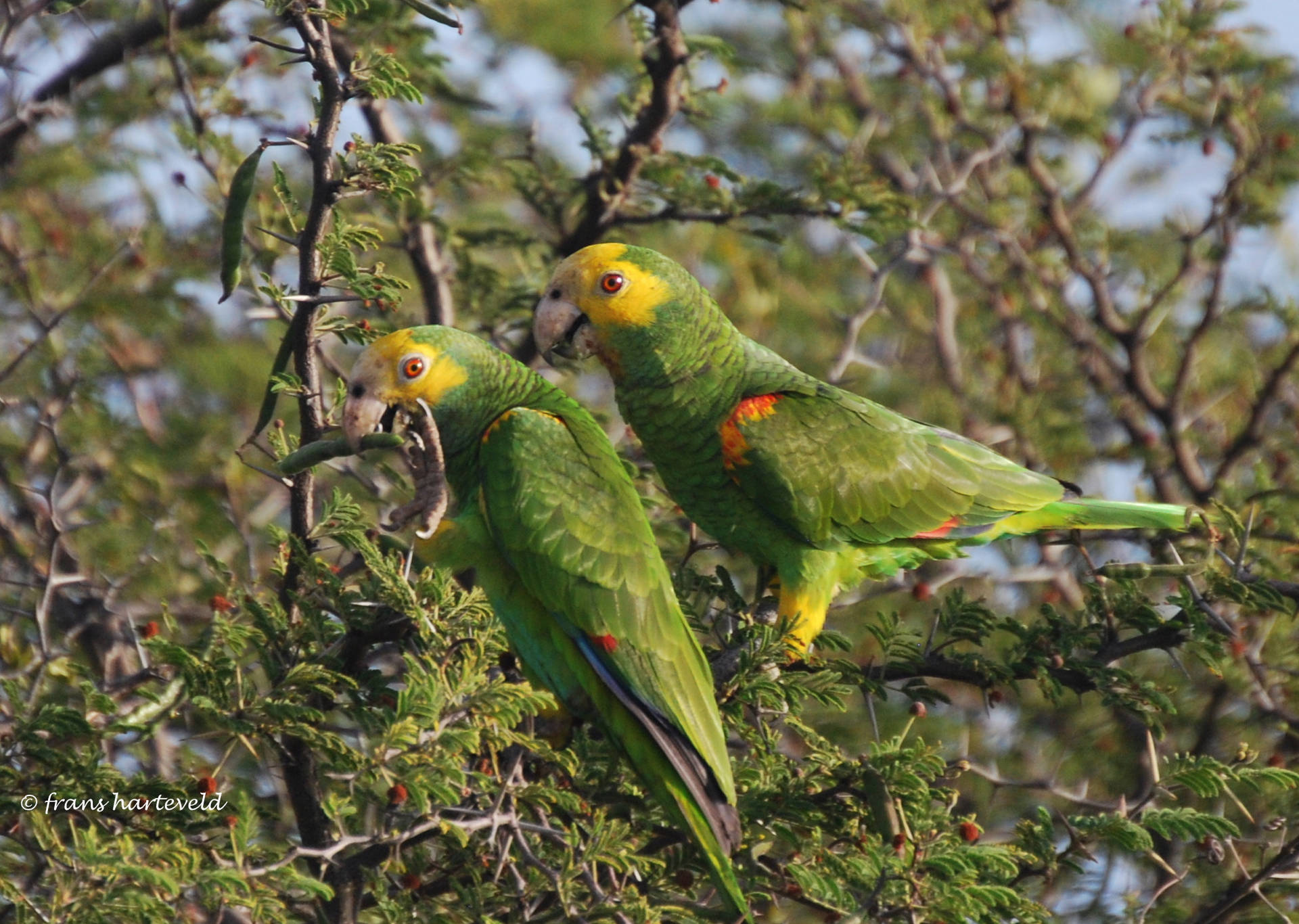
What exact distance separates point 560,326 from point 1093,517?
6.01 ft

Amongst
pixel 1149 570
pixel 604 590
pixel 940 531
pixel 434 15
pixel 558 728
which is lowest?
pixel 558 728

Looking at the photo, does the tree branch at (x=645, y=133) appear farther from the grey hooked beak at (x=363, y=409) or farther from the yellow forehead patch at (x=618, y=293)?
the grey hooked beak at (x=363, y=409)

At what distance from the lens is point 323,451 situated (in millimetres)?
2496

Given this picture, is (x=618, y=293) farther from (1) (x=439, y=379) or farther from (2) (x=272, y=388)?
(2) (x=272, y=388)

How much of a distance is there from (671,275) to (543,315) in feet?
1.39

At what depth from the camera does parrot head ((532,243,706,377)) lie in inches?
147

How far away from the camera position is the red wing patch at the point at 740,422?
3680 millimetres

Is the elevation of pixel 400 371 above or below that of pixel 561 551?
above

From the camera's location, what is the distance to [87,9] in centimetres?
559

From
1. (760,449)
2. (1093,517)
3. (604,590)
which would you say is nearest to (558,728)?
(604,590)

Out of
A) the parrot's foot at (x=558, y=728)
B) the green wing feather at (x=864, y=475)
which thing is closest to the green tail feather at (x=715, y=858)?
the parrot's foot at (x=558, y=728)

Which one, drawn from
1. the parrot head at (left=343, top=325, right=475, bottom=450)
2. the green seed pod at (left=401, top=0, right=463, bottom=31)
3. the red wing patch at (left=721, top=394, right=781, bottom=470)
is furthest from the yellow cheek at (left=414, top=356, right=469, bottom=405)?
the green seed pod at (left=401, top=0, right=463, bottom=31)

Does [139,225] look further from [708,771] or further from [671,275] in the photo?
[708,771]

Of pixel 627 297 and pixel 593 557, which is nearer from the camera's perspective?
pixel 593 557
